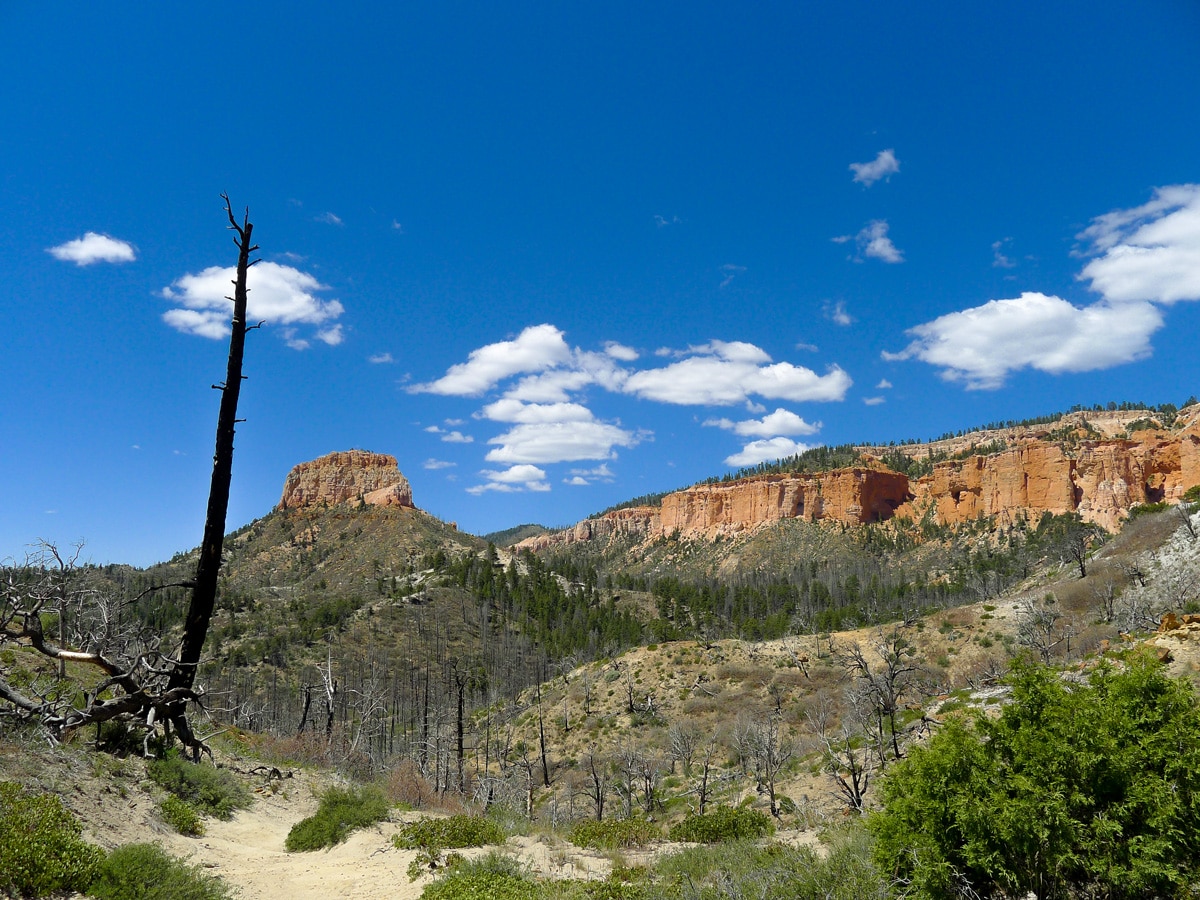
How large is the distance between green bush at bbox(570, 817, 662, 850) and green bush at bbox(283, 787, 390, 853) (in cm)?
321

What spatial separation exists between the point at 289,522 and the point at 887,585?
123m

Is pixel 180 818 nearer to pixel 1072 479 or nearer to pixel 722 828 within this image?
pixel 722 828

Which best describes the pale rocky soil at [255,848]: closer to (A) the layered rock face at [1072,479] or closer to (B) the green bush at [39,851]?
(B) the green bush at [39,851]

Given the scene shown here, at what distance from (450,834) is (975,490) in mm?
155192

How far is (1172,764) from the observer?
580 cm

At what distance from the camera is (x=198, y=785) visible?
11.0m

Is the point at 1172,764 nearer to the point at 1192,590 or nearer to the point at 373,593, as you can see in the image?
the point at 1192,590

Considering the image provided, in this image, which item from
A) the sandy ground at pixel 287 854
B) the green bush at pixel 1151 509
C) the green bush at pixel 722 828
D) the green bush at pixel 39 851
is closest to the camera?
the green bush at pixel 39 851

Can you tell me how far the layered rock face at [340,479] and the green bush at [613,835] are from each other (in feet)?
509

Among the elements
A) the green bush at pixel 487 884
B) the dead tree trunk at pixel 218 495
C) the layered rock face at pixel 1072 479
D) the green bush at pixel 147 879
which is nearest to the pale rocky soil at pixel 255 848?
the green bush at pixel 487 884

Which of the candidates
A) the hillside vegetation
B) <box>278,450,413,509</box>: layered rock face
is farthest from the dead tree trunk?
<box>278,450,413,509</box>: layered rock face

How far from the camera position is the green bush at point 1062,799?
18.8 ft

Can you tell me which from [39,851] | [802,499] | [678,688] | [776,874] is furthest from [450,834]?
[802,499]

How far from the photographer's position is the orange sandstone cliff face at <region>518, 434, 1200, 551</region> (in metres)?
116
